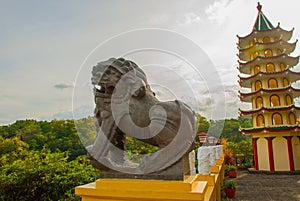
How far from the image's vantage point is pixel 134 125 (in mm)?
2230

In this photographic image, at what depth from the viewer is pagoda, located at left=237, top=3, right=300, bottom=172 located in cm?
1354

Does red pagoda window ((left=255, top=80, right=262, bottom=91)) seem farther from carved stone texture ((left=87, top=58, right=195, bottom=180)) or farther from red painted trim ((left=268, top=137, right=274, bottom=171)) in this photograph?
carved stone texture ((left=87, top=58, right=195, bottom=180))

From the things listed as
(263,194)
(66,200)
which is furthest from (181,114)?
(263,194)

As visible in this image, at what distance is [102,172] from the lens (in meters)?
2.32

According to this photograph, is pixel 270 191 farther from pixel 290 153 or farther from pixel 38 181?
pixel 38 181

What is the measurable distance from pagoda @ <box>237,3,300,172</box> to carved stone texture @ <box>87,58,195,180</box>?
43.0 feet

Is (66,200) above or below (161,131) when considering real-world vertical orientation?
below

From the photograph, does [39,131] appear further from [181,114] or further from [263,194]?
[181,114]

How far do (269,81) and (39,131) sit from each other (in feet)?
52.9

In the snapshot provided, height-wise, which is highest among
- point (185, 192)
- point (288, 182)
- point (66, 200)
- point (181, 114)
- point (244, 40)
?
point (244, 40)

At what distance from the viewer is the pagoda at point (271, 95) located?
1354cm

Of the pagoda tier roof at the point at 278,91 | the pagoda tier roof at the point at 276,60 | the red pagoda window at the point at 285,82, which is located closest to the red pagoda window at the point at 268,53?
the pagoda tier roof at the point at 276,60

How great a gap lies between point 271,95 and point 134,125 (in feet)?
47.7

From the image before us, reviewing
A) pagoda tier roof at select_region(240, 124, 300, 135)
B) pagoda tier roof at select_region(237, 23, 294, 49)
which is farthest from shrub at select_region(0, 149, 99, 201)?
pagoda tier roof at select_region(237, 23, 294, 49)
